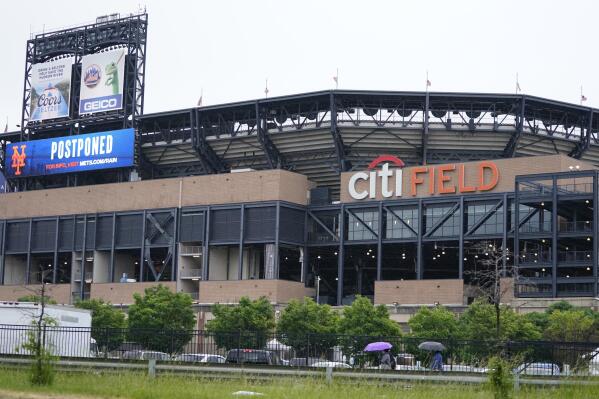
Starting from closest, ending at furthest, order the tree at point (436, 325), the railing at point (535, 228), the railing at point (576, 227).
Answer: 1. the tree at point (436, 325)
2. the railing at point (576, 227)
3. the railing at point (535, 228)

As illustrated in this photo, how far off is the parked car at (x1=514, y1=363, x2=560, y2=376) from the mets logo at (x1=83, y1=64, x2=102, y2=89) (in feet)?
318

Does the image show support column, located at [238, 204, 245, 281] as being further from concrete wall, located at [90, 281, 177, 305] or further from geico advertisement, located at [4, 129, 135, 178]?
geico advertisement, located at [4, 129, 135, 178]

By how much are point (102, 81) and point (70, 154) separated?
9568mm

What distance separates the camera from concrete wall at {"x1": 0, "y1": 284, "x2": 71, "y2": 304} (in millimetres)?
121500

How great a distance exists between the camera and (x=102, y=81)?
13050 cm

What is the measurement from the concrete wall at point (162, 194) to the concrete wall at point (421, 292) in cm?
1585

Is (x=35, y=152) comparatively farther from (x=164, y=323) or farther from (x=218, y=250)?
(x=164, y=323)

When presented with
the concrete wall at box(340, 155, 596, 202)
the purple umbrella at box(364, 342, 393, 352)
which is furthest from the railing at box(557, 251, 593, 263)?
the purple umbrella at box(364, 342, 393, 352)

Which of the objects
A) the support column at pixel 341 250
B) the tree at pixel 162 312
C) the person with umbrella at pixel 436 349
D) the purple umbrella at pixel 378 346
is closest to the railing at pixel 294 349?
the person with umbrella at pixel 436 349

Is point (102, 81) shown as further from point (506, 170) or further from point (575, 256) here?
point (575, 256)

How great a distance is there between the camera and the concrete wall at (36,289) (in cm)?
12150

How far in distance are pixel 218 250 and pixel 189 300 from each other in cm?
2238

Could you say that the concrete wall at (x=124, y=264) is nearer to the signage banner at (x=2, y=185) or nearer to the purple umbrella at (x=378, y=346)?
the signage banner at (x=2, y=185)

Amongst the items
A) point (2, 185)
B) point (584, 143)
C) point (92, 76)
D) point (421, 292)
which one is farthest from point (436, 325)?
point (2, 185)
